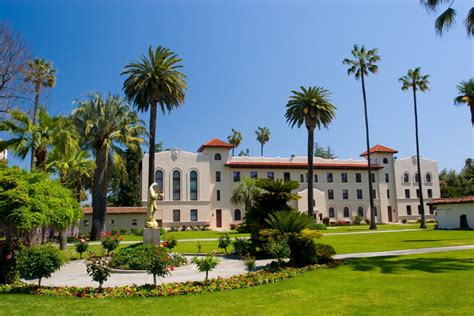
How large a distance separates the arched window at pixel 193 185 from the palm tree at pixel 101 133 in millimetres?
18500

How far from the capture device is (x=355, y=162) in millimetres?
63750

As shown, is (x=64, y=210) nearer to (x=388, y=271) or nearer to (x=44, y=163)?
(x=44, y=163)

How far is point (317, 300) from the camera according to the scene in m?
9.61

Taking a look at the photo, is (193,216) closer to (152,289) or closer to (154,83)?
(154,83)

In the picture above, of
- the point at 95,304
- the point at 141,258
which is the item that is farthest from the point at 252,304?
the point at 141,258

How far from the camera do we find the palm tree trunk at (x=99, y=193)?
35.7 meters

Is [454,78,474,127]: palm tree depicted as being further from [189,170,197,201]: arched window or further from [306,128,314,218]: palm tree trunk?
[189,170,197,201]: arched window

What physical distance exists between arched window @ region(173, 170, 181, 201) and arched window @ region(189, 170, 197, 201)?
1.67 m

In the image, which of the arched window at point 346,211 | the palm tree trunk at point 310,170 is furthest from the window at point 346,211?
the palm tree trunk at point 310,170

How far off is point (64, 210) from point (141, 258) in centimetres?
383

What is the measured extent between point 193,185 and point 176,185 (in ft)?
8.47

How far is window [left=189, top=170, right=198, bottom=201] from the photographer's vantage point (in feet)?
180

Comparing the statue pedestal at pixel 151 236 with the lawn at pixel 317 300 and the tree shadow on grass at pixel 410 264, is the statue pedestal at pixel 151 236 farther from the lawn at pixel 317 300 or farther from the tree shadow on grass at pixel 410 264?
the tree shadow on grass at pixel 410 264

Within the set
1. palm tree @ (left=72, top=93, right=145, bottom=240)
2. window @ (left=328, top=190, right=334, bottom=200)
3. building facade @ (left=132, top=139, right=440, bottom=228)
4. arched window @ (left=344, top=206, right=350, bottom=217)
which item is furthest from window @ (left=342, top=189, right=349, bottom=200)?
palm tree @ (left=72, top=93, right=145, bottom=240)
